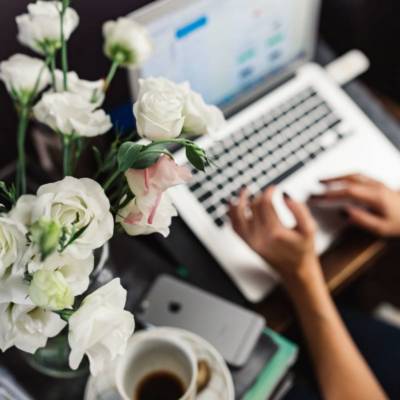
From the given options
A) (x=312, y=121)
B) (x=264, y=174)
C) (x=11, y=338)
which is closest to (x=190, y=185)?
(x=264, y=174)

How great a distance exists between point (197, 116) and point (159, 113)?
0.16 feet

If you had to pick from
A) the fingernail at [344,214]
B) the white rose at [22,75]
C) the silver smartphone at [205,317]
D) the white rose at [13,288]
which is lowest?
the silver smartphone at [205,317]

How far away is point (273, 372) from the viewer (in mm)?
782

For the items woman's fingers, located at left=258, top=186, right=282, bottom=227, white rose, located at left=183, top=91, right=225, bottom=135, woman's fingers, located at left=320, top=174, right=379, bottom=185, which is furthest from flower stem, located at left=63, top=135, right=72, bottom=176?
woman's fingers, located at left=320, top=174, right=379, bottom=185

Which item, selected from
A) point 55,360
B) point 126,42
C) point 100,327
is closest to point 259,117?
point 126,42

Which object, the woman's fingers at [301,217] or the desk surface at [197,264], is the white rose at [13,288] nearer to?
the desk surface at [197,264]

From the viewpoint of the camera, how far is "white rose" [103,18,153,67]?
2.17 feet

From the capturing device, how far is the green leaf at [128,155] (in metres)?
0.49

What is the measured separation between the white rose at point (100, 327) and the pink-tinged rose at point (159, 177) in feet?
0.25

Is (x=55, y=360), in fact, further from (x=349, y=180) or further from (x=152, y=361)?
(x=349, y=180)

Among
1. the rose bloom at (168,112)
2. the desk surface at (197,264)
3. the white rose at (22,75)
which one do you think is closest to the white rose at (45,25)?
the white rose at (22,75)

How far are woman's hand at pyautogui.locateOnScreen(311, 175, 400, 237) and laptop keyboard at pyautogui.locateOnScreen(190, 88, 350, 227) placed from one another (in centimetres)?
7

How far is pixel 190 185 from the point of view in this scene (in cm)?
94

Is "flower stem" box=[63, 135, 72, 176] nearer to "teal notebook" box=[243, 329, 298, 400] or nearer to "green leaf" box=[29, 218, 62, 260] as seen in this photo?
"green leaf" box=[29, 218, 62, 260]
